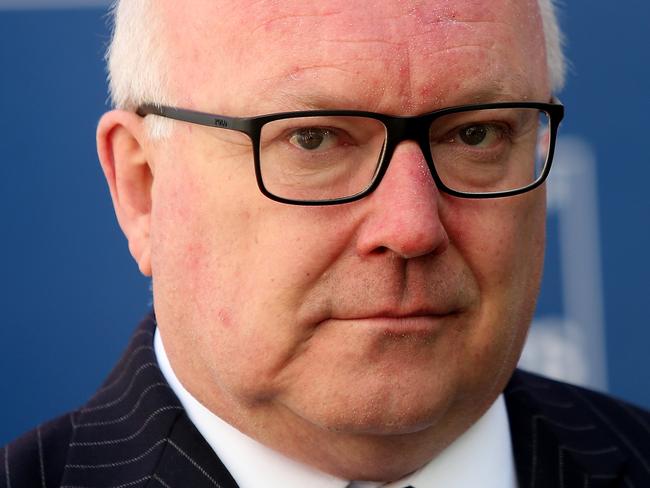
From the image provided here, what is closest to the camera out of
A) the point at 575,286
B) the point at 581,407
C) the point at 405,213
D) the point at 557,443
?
the point at 405,213

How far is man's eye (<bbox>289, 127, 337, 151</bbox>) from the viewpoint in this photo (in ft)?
5.84

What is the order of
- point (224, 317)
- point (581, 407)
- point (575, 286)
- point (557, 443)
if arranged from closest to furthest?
point (224, 317) < point (557, 443) < point (581, 407) < point (575, 286)

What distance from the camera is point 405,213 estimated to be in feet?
5.53

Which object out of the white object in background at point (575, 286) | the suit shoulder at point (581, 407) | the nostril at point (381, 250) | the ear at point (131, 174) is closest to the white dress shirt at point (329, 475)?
the suit shoulder at point (581, 407)

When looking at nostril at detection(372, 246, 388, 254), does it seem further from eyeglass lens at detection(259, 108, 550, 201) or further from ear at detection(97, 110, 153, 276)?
ear at detection(97, 110, 153, 276)

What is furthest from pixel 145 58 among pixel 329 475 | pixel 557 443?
pixel 557 443

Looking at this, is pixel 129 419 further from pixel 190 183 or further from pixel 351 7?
pixel 351 7

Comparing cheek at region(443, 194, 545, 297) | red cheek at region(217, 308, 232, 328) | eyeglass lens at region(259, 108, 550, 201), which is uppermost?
eyeglass lens at region(259, 108, 550, 201)

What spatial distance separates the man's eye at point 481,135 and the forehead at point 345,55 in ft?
0.20

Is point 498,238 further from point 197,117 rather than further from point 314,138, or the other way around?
point 197,117

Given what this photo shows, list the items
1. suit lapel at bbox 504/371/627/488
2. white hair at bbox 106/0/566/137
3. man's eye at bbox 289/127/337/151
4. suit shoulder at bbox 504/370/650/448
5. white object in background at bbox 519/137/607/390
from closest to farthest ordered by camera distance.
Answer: man's eye at bbox 289/127/337/151 → white hair at bbox 106/0/566/137 → suit lapel at bbox 504/371/627/488 → suit shoulder at bbox 504/370/650/448 → white object in background at bbox 519/137/607/390

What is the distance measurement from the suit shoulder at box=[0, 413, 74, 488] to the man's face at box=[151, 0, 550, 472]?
392mm

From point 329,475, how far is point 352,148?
23.9 inches

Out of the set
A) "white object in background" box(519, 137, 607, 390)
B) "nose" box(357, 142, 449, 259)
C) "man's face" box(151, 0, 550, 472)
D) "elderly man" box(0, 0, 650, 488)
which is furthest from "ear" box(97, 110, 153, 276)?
"white object in background" box(519, 137, 607, 390)
